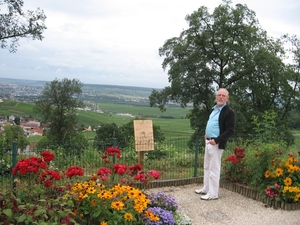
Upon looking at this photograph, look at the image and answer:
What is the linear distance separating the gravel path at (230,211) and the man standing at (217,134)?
28 cm

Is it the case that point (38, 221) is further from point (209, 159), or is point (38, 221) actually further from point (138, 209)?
point (209, 159)

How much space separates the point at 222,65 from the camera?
74.9 feet

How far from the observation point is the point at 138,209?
3.82 metres

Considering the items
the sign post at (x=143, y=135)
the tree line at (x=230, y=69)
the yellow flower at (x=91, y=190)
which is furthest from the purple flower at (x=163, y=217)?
the tree line at (x=230, y=69)

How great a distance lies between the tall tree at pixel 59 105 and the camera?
2666cm

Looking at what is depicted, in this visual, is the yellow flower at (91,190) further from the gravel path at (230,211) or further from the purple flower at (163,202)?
the gravel path at (230,211)

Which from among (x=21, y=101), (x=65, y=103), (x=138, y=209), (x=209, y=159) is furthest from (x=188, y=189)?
(x=21, y=101)

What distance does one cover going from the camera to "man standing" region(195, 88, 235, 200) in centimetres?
559

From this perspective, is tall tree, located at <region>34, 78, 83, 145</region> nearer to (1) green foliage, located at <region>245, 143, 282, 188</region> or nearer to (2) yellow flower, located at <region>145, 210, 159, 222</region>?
(1) green foliage, located at <region>245, 143, 282, 188</region>

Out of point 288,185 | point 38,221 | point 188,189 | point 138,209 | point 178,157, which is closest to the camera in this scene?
point 38,221

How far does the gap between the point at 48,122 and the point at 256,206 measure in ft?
80.3

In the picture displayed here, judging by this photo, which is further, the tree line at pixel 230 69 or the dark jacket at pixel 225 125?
the tree line at pixel 230 69

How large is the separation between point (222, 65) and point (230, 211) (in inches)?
731

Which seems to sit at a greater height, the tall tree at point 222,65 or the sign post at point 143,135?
the tall tree at point 222,65
